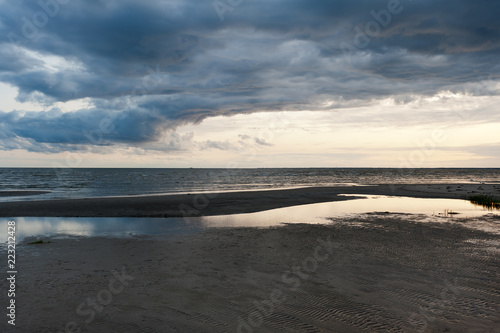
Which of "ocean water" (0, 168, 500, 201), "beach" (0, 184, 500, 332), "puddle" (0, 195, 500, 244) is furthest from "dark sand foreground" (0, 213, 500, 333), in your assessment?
"ocean water" (0, 168, 500, 201)

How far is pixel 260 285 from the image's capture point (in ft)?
34.1

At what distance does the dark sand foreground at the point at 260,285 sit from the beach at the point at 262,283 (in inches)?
1.4

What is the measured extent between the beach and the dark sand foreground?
0.12 ft

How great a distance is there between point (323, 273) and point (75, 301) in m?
7.78

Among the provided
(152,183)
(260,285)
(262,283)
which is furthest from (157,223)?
(152,183)

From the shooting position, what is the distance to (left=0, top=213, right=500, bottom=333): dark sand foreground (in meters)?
8.09

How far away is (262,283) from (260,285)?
0.19 m

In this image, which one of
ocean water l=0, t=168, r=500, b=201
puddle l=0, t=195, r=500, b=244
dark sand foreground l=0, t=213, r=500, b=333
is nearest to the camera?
dark sand foreground l=0, t=213, r=500, b=333

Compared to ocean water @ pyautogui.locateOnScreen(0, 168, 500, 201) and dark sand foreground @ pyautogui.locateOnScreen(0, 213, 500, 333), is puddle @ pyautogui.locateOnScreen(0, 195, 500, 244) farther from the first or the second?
ocean water @ pyautogui.locateOnScreen(0, 168, 500, 201)

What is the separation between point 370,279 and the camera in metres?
10.9

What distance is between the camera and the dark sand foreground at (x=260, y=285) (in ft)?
26.5

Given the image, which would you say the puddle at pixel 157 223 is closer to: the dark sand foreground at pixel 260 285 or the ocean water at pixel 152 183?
the dark sand foreground at pixel 260 285

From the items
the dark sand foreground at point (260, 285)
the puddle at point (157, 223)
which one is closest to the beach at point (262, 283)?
the dark sand foreground at point (260, 285)

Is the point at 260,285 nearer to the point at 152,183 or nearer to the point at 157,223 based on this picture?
the point at 157,223
